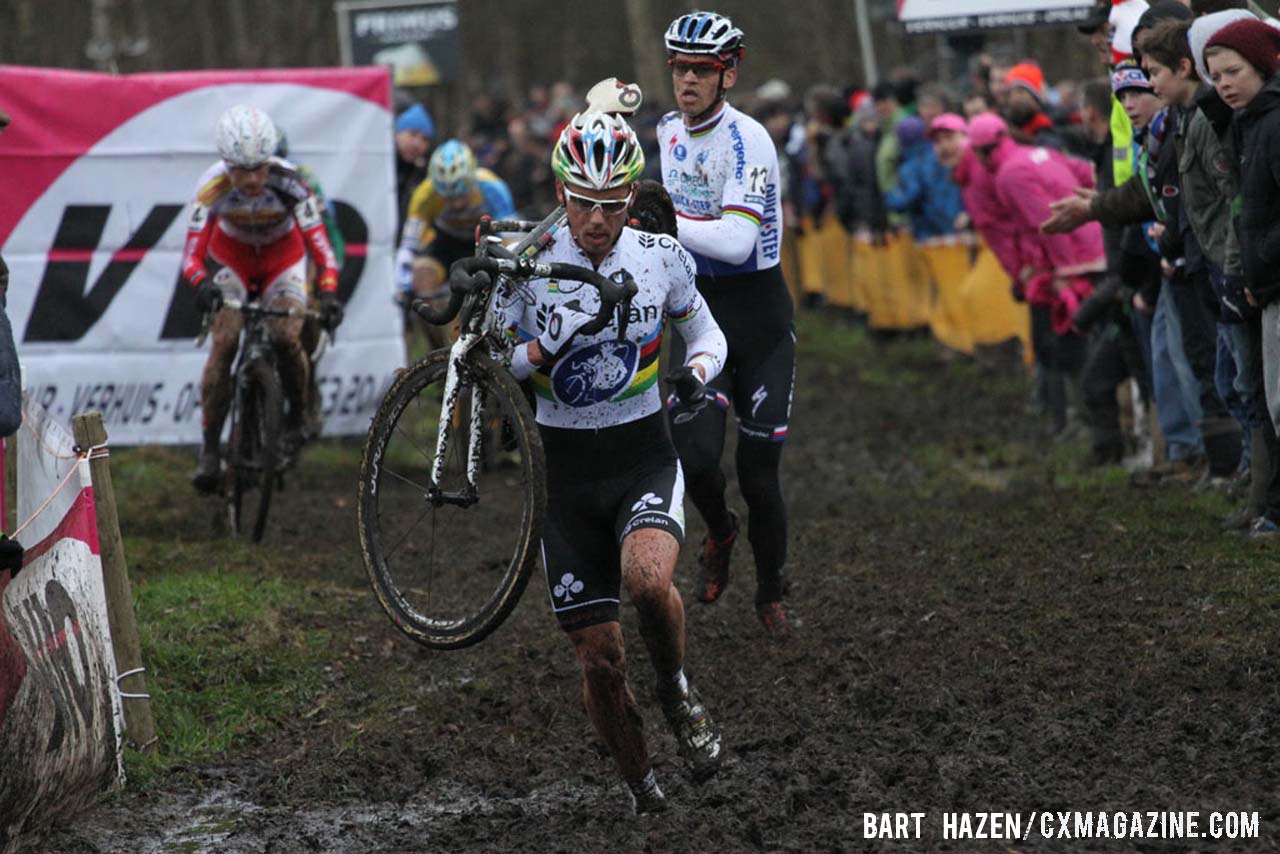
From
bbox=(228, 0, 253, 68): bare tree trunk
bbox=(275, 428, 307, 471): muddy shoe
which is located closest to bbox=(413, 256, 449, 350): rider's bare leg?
bbox=(275, 428, 307, 471): muddy shoe

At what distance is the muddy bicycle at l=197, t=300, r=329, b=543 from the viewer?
11242 mm

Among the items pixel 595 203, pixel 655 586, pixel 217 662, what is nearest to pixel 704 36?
pixel 595 203

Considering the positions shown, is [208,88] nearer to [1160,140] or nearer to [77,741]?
[1160,140]

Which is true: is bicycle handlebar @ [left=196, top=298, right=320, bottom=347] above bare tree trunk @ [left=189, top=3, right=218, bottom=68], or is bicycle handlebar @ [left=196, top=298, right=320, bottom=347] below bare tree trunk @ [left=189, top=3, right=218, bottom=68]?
below

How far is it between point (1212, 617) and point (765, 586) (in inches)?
79.1

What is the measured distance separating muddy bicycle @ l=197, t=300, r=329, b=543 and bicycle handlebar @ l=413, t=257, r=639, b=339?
17.6ft

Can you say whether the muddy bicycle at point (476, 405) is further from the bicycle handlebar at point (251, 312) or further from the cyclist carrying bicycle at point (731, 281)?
the bicycle handlebar at point (251, 312)

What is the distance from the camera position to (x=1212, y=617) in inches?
314

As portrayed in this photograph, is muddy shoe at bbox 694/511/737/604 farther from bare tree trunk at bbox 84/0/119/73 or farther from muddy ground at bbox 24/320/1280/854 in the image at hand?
bare tree trunk at bbox 84/0/119/73

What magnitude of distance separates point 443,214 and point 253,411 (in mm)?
3585

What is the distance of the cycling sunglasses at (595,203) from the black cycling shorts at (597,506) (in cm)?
73

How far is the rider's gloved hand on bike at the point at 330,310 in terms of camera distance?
38.2ft

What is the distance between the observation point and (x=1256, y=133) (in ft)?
26.5

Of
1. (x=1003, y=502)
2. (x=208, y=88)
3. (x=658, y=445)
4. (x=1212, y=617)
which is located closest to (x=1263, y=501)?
(x=1212, y=617)
